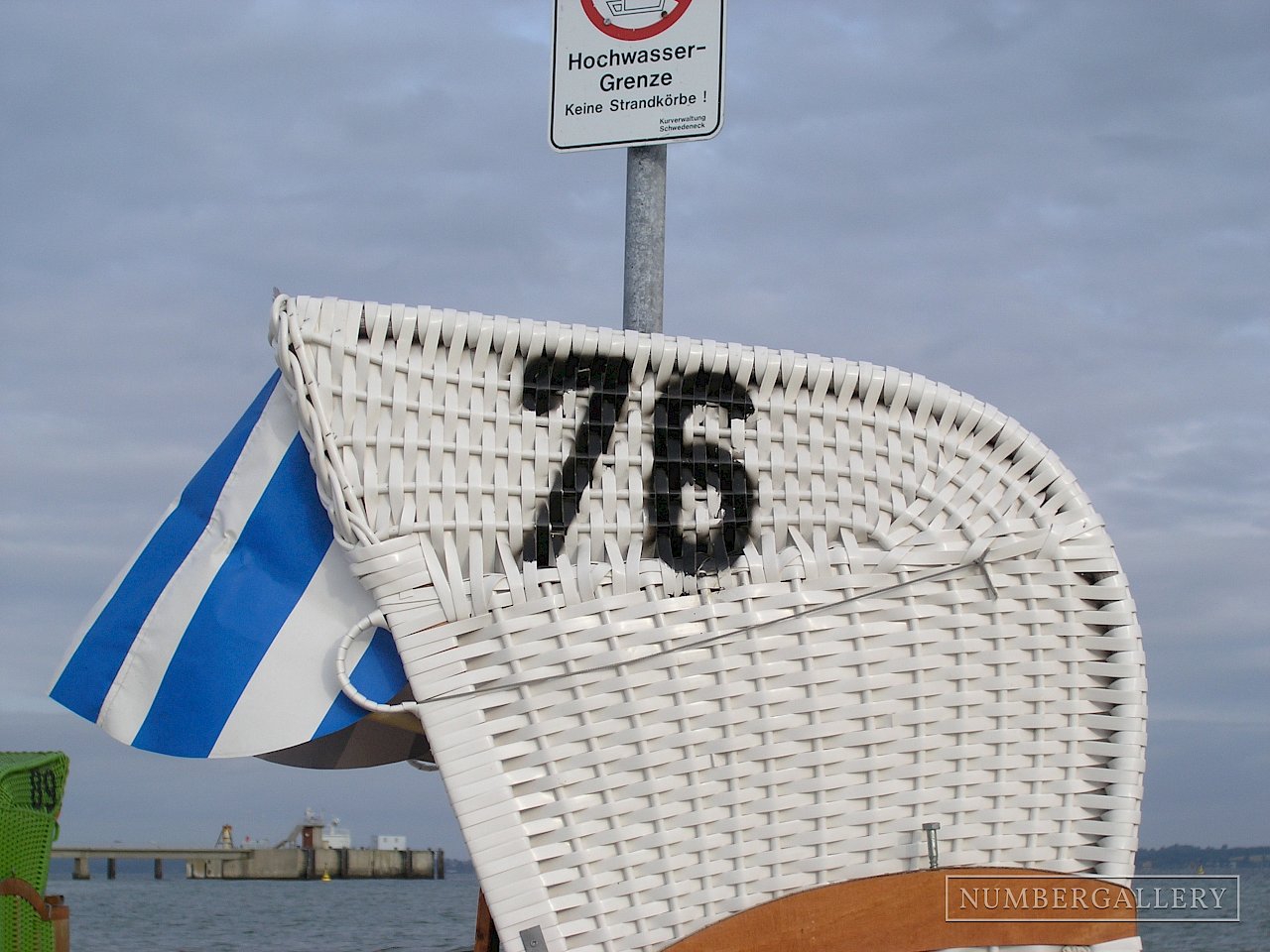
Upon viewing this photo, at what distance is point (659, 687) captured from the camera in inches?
103

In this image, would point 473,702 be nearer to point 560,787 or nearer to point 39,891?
point 560,787

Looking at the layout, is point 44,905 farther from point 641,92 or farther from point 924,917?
point 641,92

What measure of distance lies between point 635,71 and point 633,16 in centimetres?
14

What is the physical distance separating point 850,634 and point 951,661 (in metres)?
0.24

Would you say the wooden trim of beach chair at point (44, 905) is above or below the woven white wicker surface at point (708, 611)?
below

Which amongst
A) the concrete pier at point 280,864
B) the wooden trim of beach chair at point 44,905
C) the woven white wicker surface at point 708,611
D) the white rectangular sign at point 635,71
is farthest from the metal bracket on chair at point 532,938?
the concrete pier at point 280,864

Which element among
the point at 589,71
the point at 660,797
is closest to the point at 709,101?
the point at 589,71

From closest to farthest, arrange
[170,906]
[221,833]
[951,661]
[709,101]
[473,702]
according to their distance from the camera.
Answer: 1. [473,702]
2. [951,661]
3. [709,101]
4. [170,906]
5. [221,833]

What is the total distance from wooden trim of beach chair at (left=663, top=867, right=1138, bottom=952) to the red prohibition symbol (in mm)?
2078

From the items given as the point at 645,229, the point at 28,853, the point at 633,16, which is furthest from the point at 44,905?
the point at 633,16

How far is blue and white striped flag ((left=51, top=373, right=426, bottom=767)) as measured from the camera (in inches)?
104

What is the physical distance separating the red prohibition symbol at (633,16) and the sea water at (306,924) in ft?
20.6

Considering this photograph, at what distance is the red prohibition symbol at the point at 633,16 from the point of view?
10.7 ft

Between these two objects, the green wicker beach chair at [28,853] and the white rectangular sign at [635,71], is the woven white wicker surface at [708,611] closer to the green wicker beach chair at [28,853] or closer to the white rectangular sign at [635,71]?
the white rectangular sign at [635,71]
